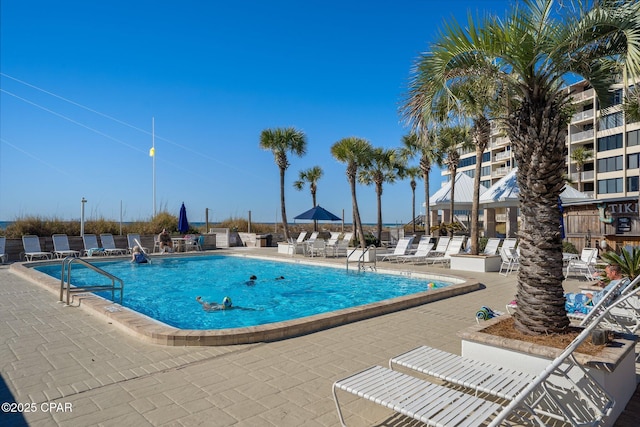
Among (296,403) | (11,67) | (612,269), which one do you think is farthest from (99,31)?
(612,269)

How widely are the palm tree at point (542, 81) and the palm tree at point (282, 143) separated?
18798 millimetres

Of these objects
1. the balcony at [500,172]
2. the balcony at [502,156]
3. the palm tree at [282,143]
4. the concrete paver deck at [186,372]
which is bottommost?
the concrete paver deck at [186,372]

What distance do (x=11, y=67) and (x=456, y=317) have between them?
67.5 feet

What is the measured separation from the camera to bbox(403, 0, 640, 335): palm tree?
3754mm

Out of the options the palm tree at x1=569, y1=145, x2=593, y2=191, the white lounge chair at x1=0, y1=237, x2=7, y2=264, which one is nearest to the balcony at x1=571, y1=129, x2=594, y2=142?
the palm tree at x1=569, y1=145, x2=593, y2=191

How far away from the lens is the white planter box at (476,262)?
12348 millimetres

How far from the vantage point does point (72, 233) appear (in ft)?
61.0

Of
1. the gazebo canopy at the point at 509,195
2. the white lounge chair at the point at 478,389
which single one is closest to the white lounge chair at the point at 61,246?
the white lounge chair at the point at 478,389

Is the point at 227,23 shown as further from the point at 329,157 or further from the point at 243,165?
the point at 243,165

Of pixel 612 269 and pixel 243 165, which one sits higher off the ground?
pixel 243 165

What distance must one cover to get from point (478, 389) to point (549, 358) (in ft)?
2.95

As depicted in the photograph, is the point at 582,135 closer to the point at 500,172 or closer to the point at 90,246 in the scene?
the point at 500,172

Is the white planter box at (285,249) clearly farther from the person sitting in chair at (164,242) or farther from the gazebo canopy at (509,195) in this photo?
the gazebo canopy at (509,195)

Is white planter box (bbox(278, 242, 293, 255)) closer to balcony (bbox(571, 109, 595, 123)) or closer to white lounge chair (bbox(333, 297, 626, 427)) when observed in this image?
white lounge chair (bbox(333, 297, 626, 427))
